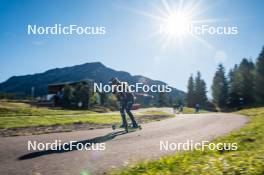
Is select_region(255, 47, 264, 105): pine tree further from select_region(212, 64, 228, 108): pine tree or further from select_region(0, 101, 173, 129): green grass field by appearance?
select_region(0, 101, 173, 129): green grass field

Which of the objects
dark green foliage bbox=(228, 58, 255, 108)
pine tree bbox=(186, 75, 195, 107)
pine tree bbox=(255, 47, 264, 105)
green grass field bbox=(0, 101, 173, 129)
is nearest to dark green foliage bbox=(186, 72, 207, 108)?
pine tree bbox=(186, 75, 195, 107)

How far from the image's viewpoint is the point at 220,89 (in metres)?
80.9

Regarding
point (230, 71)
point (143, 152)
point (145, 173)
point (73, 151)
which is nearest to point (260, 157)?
point (145, 173)

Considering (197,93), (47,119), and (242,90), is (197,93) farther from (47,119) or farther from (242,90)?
(47,119)

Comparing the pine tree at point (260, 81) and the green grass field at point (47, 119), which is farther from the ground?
the pine tree at point (260, 81)

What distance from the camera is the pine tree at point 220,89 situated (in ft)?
264

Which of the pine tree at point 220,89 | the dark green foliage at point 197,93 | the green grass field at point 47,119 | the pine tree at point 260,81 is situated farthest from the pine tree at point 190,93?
the green grass field at point 47,119

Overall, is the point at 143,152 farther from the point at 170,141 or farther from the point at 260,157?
the point at 260,157

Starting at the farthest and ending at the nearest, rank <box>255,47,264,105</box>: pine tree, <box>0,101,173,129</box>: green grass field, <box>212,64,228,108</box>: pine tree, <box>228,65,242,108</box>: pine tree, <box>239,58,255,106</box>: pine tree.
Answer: <box>212,64,228,108</box>: pine tree
<box>228,65,242,108</box>: pine tree
<box>239,58,255,106</box>: pine tree
<box>255,47,264,105</box>: pine tree
<box>0,101,173,129</box>: green grass field

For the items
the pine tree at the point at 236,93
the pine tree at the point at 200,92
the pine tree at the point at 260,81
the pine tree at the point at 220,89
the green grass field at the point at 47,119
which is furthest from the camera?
the pine tree at the point at 200,92

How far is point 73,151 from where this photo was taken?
6664 millimetres

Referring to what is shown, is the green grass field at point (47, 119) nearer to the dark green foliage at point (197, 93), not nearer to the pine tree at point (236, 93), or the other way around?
the pine tree at point (236, 93)

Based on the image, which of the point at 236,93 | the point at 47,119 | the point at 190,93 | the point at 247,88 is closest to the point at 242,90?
the point at 247,88

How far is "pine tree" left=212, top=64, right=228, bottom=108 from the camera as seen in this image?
8038 cm
